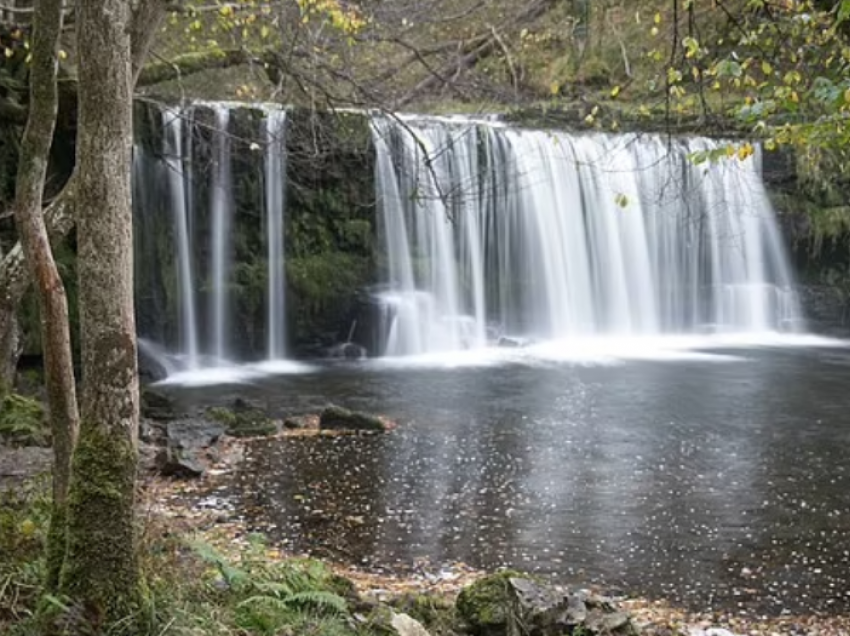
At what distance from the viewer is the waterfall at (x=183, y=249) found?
674 inches

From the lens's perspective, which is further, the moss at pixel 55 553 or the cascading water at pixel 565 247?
the cascading water at pixel 565 247

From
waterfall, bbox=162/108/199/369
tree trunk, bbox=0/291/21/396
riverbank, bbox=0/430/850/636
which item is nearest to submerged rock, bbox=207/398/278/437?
riverbank, bbox=0/430/850/636

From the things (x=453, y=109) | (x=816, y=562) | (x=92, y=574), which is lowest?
(x=816, y=562)

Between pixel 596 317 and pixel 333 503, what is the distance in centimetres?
1380

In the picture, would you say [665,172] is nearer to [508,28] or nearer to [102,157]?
[508,28]

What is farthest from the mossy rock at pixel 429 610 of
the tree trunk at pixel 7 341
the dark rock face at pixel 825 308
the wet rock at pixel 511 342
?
the dark rock face at pixel 825 308

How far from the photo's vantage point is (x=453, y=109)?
25453 mm

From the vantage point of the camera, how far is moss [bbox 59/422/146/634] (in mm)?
3465

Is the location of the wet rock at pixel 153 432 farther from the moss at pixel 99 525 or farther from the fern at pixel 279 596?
the moss at pixel 99 525

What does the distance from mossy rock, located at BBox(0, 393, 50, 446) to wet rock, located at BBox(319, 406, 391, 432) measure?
328 cm

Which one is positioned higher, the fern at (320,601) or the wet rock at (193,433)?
the wet rock at (193,433)

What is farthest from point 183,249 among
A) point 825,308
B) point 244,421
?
point 825,308

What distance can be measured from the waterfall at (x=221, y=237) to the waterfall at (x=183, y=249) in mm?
419

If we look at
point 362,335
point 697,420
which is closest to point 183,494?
point 697,420
